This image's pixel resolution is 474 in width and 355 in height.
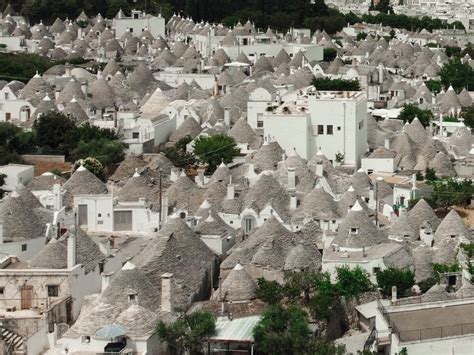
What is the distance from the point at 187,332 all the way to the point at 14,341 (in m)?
3.71

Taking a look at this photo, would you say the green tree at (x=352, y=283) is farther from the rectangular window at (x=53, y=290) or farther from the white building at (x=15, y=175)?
the white building at (x=15, y=175)

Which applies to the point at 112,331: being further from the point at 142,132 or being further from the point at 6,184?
the point at 142,132

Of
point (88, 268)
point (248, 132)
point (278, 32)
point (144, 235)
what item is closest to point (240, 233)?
point (144, 235)

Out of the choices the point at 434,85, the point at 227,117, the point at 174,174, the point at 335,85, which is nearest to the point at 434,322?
the point at 174,174

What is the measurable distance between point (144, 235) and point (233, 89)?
2096 centimetres

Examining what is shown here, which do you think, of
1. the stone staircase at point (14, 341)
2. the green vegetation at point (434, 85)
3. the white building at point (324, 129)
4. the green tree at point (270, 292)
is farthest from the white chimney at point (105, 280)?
the green vegetation at point (434, 85)

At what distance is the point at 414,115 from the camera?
4922 cm

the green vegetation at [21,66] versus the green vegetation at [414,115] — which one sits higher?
the green vegetation at [21,66]

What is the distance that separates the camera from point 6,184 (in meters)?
38.1

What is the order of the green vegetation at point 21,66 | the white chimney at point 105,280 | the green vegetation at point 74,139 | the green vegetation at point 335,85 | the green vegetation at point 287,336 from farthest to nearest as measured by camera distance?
the green vegetation at point 21,66 < the green vegetation at point 335,85 < the green vegetation at point 74,139 < the white chimney at point 105,280 < the green vegetation at point 287,336

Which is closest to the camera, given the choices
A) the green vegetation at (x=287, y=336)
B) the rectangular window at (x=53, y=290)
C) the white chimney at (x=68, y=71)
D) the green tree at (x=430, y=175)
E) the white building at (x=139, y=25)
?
the green vegetation at (x=287, y=336)

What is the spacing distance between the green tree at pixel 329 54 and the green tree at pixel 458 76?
9180mm

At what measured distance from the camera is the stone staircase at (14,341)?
24.5 meters

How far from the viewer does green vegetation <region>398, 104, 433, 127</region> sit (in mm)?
48938
